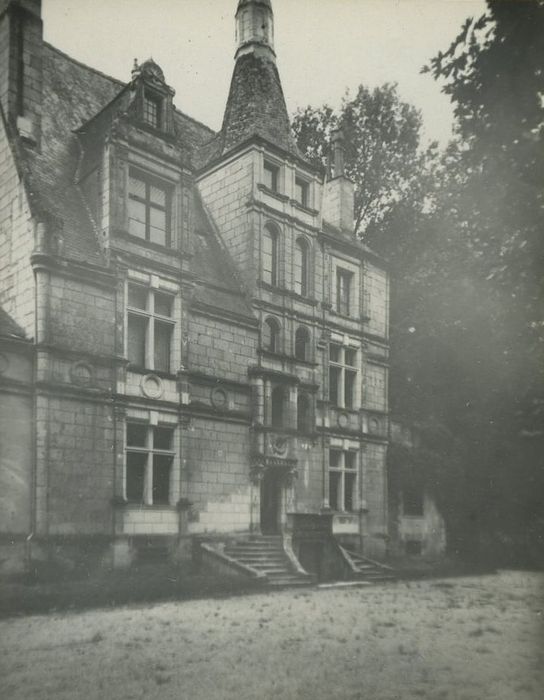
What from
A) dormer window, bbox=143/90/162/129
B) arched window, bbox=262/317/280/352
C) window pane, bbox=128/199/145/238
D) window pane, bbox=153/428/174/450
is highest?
dormer window, bbox=143/90/162/129

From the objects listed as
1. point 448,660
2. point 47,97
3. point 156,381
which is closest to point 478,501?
point 156,381

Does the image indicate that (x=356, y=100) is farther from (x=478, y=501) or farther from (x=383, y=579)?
(x=383, y=579)

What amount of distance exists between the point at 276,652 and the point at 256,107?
59.9 ft

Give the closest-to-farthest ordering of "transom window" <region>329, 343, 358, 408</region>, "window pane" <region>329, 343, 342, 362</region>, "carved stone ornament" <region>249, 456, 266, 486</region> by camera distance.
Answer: "carved stone ornament" <region>249, 456, 266, 486</region> < "transom window" <region>329, 343, 358, 408</region> < "window pane" <region>329, 343, 342, 362</region>

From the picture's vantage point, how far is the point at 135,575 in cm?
1659

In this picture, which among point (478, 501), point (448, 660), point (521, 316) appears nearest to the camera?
point (448, 660)

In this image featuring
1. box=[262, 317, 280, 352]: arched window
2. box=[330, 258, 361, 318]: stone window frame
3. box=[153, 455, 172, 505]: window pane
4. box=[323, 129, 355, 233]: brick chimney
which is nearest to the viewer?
box=[153, 455, 172, 505]: window pane

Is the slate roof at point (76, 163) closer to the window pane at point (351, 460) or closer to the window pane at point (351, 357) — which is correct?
the window pane at point (351, 357)

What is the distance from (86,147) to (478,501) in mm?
17512

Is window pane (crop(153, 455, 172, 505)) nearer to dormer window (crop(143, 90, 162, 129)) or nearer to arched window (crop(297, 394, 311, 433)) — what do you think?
arched window (crop(297, 394, 311, 433))

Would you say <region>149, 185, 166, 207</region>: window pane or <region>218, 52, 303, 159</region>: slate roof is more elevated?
<region>218, 52, 303, 159</region>: slate roof

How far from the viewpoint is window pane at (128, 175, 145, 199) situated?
19.1 metres

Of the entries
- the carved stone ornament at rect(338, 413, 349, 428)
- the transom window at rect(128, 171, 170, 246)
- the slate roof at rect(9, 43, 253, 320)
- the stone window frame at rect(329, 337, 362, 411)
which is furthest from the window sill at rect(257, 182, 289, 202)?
the carved stone ornament at rect(338, 413, 349, 428)

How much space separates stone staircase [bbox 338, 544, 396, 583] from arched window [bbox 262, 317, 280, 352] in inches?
250
